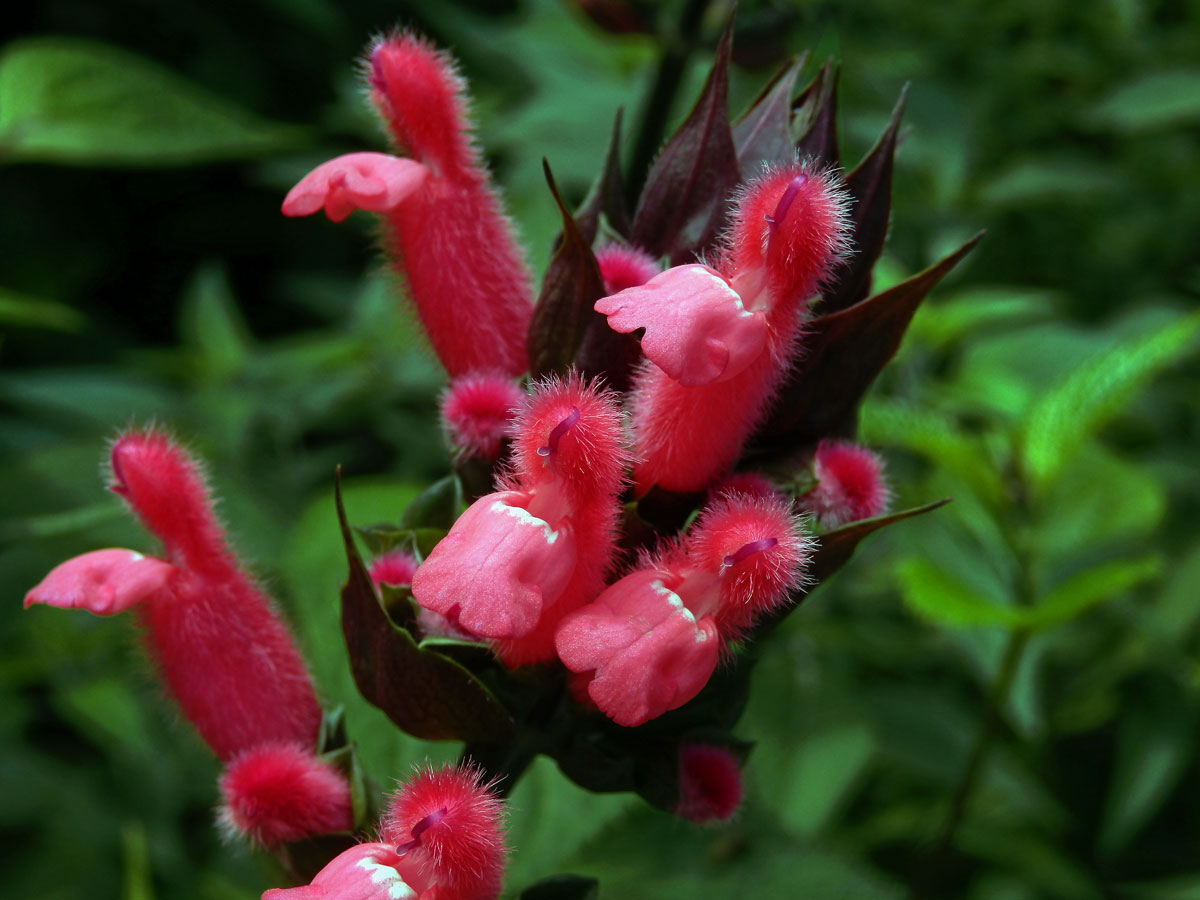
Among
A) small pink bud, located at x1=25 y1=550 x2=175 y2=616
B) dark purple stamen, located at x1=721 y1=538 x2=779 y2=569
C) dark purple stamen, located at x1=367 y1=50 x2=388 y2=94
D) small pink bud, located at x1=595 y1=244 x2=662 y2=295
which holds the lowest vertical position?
small pink bud, located at x1=25 y1=550 x2=175 y2=616

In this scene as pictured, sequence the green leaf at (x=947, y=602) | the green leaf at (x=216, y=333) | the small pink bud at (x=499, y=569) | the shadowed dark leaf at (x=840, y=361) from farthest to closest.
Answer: the green leaf at (x=216, y=333)
the green leaf at (x=947, y=602)
the shadowed dark leaf at (x=840, y=361)
the small pink bud at (x=499, y=569)

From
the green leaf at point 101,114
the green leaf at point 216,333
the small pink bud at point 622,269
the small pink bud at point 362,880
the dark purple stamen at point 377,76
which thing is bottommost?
the green leaf at point 216,333

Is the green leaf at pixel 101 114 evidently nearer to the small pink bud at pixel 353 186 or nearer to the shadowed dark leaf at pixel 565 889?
the small pink bud at pixel 353 186

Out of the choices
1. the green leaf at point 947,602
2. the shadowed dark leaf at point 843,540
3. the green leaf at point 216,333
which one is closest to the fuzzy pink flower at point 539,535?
the shadowed dark leaf at point 843,540

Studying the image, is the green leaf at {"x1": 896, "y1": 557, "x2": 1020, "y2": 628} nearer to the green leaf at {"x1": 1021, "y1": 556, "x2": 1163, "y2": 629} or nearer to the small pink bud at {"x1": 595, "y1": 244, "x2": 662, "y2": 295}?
the green leaf at {"x1": 1021, "y1": 556, "x2": 1163, "y2": 629}

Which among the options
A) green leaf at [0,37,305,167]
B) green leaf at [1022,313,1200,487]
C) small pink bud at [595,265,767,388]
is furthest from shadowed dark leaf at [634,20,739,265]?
green leaf at [0,37,305,167]

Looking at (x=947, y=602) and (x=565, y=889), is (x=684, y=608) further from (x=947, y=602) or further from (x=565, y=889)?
(x=947, y=602)
